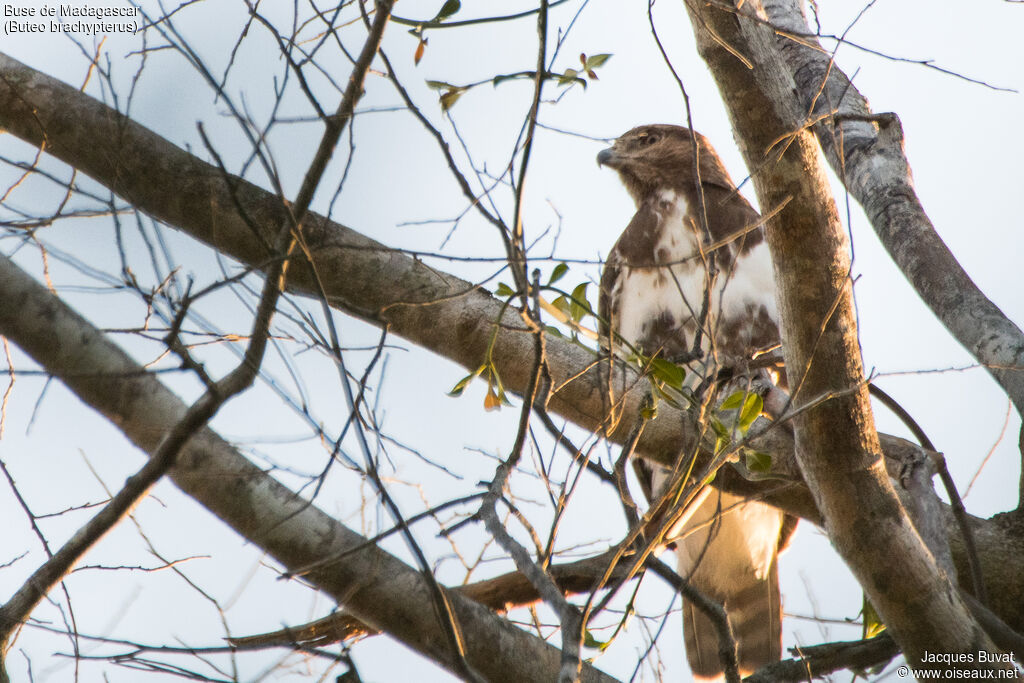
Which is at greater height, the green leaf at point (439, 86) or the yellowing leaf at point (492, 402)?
the green leaf at point (439, 86)

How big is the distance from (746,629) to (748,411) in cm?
242

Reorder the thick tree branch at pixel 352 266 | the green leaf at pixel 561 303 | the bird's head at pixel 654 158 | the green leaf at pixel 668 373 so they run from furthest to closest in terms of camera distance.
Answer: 1. the bird's head at pixel 654 158
2. the thick tree branch at pixel 352 266
3. the green leaf at pixel 561 303
4. the green leaf at pixel 668 373

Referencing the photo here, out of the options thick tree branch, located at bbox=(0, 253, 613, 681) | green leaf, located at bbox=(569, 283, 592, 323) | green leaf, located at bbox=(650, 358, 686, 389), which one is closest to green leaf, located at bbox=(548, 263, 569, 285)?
green leaf, located at bbox=(569, 283, 592, 323)

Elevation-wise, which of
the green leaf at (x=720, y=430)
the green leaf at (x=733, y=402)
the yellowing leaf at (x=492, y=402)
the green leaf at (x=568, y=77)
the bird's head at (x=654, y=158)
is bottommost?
Answer: the green leaf at (x=720, y=430)

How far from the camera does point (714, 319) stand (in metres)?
4.11

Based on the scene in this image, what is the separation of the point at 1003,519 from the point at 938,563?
0.86 meters

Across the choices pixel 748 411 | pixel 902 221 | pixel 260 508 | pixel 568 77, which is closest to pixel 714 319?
pixel 902 221

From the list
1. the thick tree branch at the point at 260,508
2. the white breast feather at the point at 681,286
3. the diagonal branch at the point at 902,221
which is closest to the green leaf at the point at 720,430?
the thick tree branch at the point at 260,508

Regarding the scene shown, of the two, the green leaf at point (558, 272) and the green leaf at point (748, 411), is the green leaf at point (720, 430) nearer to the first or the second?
the green leaf at point (748, 411)

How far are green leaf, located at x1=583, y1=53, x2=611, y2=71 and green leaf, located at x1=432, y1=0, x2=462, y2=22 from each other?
0.39 metres

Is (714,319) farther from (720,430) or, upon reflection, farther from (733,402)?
(720,430)

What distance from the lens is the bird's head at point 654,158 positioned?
5.23m

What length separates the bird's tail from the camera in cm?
434

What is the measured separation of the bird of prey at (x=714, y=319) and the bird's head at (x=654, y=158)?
14mm
